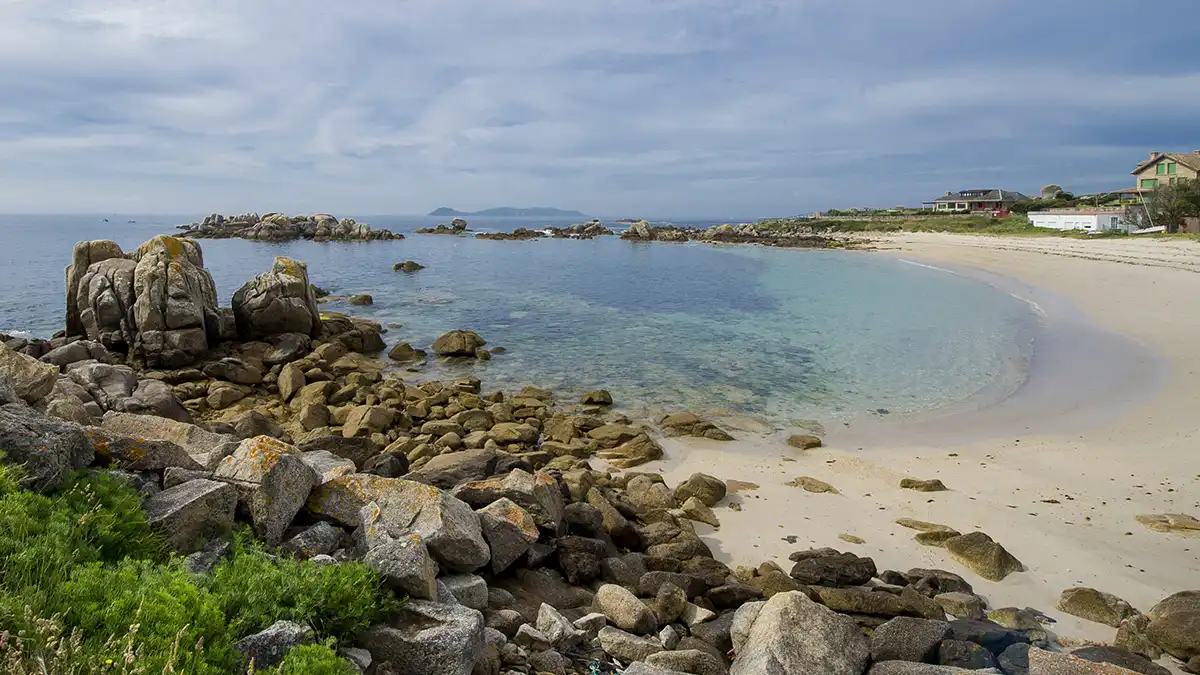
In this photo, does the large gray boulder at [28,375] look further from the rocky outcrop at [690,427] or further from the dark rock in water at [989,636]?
the dark rock in water at [989,636]

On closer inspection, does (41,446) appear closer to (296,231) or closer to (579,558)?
(579,558)

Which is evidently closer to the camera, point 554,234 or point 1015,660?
point 1015,660

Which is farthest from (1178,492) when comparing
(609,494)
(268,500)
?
(268,500)

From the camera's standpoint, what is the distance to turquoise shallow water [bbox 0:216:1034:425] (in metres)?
20.4

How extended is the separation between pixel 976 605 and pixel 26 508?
979 cm

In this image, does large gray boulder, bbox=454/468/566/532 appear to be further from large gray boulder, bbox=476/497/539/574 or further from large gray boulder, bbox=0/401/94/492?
large gray boulder, bbox=0/401/94/492

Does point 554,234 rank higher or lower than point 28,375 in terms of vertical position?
higher

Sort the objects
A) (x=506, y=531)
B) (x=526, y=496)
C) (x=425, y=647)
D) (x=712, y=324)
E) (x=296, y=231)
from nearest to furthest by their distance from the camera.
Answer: (x=425, y=647) < (x=506, y=531) < (x=526, y=496) < (x=712, y=324) < (x=296, y=231)

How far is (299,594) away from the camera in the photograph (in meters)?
4.91

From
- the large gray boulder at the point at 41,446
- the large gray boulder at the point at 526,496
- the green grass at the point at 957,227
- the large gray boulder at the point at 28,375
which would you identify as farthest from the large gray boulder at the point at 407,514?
→ the green grass at the point at 957,227

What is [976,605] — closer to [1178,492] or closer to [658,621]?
[658,621]

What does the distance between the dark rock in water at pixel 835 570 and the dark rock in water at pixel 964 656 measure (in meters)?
2.29

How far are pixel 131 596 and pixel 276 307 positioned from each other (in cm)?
2296

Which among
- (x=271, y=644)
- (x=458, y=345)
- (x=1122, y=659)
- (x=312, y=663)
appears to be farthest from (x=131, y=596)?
(x=458, y=345)
